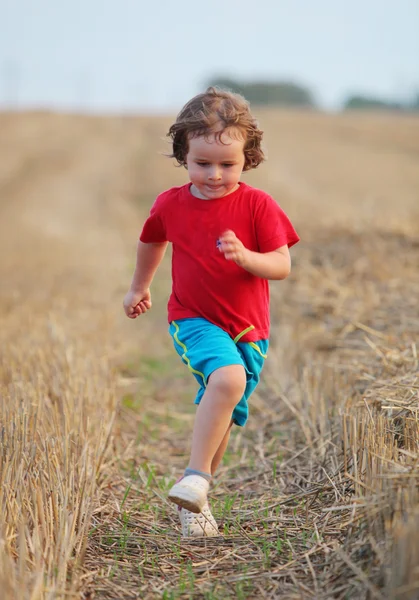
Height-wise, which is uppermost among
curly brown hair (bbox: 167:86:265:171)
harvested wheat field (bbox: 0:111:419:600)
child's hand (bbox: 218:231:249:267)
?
curly brown hair (bbox: 167:86:265:171)

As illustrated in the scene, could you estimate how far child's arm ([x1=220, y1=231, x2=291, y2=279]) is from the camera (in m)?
2.53

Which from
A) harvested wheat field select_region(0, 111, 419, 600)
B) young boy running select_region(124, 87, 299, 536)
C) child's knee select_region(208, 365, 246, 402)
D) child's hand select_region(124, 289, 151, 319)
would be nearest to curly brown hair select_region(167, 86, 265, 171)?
young boy running select_region(124, 87, 299, 536)

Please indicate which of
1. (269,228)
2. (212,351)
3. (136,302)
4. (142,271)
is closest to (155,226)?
(142,271)

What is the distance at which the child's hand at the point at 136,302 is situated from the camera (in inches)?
124

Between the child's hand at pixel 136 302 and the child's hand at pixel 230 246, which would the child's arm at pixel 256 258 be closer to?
the child's hand at pixel 230 246

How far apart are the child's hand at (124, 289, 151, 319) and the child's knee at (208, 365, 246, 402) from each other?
0.59m

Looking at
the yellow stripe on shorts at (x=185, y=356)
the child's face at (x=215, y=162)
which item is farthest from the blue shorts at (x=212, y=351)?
the child's face at (x=215, y=162)

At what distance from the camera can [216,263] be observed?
286 centimetres

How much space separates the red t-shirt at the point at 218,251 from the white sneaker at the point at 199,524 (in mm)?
652

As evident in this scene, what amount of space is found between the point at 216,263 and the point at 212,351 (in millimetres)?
330

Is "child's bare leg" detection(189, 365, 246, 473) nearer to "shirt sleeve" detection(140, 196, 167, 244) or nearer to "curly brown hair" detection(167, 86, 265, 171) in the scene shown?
"shirt sleeve" detection(140, 196, 167, 244)

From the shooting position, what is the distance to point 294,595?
2264 mm

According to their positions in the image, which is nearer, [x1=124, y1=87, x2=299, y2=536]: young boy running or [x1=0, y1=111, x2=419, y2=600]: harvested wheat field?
[x1=0, y1=111, x2=419, y2=600]: harvested wheat field

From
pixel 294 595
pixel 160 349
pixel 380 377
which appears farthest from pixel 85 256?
pixel 294 595
